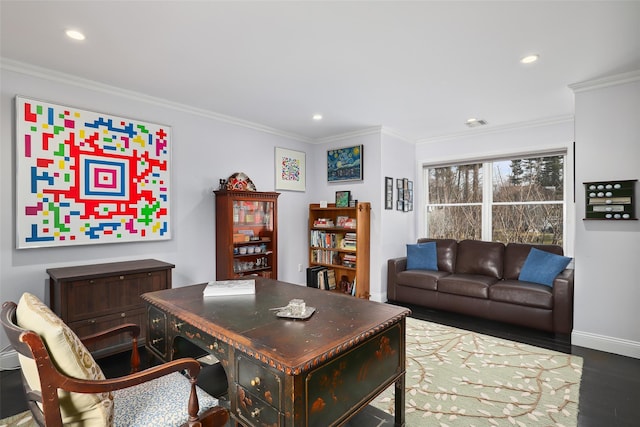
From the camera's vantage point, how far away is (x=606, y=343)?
3.02 meters

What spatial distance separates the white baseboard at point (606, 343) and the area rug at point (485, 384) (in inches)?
14.1

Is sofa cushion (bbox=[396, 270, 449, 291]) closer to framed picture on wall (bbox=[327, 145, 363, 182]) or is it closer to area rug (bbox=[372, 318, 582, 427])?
area rug (bbox=[372, 318, 582, 427])

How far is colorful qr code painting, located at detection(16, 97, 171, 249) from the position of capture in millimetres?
2715

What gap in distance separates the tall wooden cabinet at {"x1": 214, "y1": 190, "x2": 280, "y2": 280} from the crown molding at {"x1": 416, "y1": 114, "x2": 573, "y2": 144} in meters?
2.90

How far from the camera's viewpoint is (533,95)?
3430 mm

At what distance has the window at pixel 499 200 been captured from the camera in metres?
4.36

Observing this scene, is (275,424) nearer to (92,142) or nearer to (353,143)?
(92,142)

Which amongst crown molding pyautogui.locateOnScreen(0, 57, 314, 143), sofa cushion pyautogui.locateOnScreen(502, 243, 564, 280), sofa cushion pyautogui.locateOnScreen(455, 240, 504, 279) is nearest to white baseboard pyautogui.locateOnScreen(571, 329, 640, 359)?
sofa cushion pyautogui.locateOnScreen(502, 243, 564, 280)

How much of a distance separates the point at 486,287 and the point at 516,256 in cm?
75

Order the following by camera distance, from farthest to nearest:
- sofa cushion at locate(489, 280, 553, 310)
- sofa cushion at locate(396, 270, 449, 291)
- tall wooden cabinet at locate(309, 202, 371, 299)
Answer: tall wooden cabinet at locate(309, 202, 371, 299) → sofa cushion at locate(396, 270, 449, 291) → sofa cushion at locate(489, 280, 553, 310)

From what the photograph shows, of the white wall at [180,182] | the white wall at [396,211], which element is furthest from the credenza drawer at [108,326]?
the white wall at [396,211]

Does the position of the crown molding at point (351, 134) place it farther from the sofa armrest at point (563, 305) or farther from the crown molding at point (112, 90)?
the sofa armrest at point (563, 305)

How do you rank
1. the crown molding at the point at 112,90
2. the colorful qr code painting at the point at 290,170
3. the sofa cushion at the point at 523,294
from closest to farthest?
the crown molding at the point at 112,90, the sofa cushion at the point at 523,294, the colorful qr code painting at the point at 290,170

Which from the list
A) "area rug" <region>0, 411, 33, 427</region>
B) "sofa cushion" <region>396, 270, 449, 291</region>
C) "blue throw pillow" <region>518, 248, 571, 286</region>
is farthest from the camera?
"sofa cushion" <region>396, 270, 449, 291</region>
